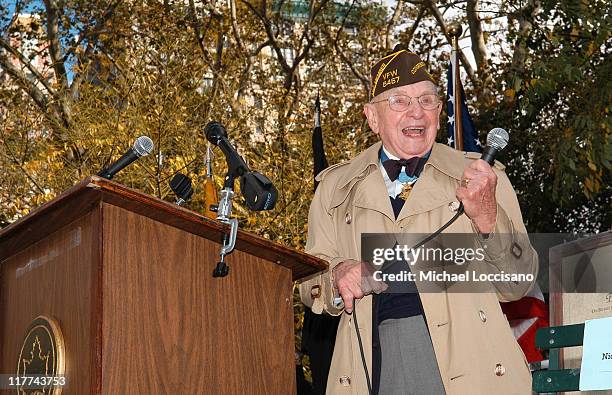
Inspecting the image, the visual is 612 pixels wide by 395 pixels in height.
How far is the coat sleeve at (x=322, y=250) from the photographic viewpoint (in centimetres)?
336

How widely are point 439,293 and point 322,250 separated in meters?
0.48

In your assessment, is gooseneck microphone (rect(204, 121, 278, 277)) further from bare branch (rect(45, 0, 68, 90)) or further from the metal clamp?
bare branch (rect(45, 0, 68, 90))

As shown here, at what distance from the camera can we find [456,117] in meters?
7.21

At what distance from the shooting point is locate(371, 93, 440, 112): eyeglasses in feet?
11.7

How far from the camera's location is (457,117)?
23.7ft

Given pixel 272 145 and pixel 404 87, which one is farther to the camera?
pixel 272 145

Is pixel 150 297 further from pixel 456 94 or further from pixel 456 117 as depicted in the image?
pixel 456 94

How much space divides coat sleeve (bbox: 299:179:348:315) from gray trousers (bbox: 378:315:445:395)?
201 millimetres

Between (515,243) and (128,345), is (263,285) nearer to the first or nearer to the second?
(128,345)

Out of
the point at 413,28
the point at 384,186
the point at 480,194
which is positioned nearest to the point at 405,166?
the point at 384,186

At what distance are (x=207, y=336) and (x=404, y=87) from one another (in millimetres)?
1296

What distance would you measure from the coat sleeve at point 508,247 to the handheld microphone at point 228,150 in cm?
83

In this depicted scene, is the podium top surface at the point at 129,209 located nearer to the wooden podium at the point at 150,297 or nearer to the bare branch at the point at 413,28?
the wooden podium at the point at 150,297

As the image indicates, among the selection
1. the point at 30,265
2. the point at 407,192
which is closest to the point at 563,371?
the point at 407,192
